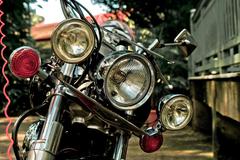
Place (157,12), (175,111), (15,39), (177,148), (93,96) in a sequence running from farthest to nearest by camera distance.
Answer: (157,12), (15,39), (177,148), (175,111), (93,96)

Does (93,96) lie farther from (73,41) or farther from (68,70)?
(73,41)

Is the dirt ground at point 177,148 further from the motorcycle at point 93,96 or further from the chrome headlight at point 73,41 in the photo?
the chrome headlight at point 73,41

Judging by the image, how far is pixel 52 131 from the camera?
1.91m

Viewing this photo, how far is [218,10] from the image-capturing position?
5.52m

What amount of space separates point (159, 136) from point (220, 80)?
2.82m

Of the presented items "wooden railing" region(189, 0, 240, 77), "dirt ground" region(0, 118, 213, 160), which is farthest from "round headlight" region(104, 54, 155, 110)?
"dirt ground" region(0, 118, 213, 160)

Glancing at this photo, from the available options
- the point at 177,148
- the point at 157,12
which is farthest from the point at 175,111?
the point at 157,12

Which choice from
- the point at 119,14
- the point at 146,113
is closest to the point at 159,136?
the point at 146,113

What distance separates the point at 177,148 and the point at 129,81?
4.60 m

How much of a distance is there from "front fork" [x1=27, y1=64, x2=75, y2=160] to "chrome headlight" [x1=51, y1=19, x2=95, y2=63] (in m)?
0.18

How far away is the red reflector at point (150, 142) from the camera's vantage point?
7.02 feet

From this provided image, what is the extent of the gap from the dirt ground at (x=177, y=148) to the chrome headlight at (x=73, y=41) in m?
2.90

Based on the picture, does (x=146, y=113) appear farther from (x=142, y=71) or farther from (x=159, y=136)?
(x=142, y=71)

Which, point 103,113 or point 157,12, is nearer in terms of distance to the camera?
point 103,113
